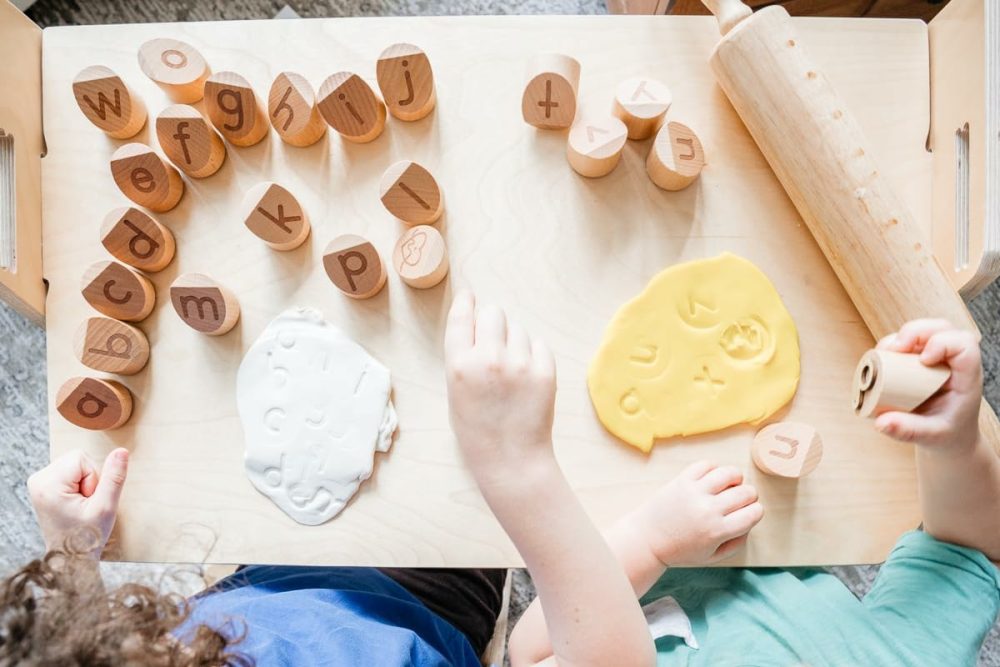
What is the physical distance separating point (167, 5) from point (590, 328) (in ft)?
2.51

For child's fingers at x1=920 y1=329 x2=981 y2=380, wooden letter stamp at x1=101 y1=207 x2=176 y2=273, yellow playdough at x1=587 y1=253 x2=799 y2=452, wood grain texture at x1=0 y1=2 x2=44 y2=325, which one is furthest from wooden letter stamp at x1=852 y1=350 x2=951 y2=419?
wood grain texture at x1=0 y1=2 x2=44 y2=325

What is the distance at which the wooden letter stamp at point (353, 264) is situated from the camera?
60 cm

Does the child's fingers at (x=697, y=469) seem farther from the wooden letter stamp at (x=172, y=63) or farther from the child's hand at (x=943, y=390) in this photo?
the wooden letter stamp at (x=172, y=63)

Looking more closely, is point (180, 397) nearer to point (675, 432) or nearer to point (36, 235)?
point (36, 235)

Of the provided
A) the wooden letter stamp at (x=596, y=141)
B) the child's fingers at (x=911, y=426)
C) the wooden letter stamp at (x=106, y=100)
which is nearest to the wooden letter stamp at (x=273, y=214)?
the wooden letter stamp at (x=106, y=100)

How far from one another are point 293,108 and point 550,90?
211mm

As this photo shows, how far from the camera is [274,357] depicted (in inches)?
24.9

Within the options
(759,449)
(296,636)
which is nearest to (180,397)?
(296,636)

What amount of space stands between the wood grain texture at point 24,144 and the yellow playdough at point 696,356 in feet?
1.57

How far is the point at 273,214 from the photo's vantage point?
0.61 meters

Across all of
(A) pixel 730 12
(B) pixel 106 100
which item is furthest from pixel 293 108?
(A) pixel 730 12

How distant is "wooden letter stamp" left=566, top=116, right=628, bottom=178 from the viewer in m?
0.61

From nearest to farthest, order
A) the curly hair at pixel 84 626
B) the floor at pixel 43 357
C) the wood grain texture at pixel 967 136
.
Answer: the curly hair at pixel 84 626
the wood grain texture at pixel 967 136
the floor at pixel 43 357

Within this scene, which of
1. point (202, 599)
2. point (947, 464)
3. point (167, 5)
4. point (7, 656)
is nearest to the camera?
point (7, 656)
